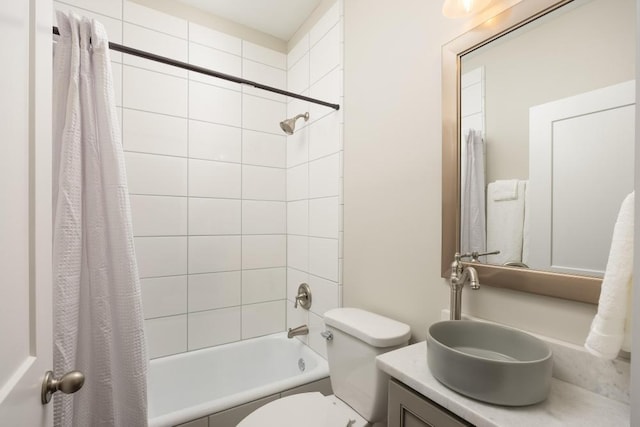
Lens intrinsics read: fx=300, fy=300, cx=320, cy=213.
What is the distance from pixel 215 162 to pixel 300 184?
57 centimetres

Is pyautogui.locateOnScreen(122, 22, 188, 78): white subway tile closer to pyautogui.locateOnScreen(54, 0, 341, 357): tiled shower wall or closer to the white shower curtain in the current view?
pyautogui.locateOnScreen(54, 0, 341, 357): tiled shower wall

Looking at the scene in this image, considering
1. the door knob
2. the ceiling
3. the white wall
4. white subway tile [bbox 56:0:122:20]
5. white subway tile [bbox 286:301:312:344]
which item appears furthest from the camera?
white subway tile [bbox 286:301:312:344]

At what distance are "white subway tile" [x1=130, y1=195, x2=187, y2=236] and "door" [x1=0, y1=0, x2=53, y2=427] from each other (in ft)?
3.70

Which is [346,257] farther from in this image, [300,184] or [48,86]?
[48,86]

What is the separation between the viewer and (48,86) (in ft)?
2.18

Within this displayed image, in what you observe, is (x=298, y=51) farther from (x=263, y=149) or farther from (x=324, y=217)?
(x=324, y=217)

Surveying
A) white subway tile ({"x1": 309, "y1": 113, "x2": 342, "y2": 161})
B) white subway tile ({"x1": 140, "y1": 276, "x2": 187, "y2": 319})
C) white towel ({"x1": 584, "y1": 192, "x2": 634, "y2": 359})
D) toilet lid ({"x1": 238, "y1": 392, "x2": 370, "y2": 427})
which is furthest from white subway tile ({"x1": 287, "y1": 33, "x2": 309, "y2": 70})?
toilet lid ({"x1": 238, "y1": 392, "x2": 370, "y2": 427})

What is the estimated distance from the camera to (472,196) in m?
1.03

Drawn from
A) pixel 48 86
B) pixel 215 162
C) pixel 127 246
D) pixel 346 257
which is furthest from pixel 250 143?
pixel 48 86

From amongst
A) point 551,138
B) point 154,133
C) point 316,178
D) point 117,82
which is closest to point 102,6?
point 117,82

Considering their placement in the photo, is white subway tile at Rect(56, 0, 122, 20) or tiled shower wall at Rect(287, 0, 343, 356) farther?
tiled shower wall at Rect(287, 0, 343, 356)

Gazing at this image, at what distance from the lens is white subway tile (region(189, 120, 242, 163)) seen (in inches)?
74.0

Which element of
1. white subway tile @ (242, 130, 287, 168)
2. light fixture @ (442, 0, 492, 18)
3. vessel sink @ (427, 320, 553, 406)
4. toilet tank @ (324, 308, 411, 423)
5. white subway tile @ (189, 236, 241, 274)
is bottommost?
toilet tank @ (324, 308, 411, 423)

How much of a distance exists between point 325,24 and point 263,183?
1065mm
